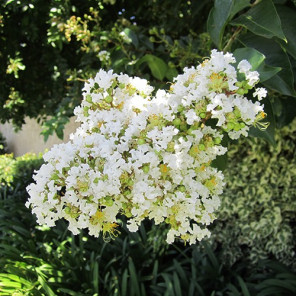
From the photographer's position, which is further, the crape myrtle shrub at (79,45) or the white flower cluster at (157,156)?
Answer: the crape myrtle shrub at (79,45)

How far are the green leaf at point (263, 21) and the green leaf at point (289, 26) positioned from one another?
0.29 feet

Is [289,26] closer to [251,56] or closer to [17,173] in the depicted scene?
[251,56]

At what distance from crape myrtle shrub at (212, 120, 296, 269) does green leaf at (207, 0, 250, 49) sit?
107cm

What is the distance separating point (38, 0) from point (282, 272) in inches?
71.3

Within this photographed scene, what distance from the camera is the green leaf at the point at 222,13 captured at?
0.82 m

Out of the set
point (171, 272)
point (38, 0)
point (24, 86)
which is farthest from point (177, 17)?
point (171, 272)

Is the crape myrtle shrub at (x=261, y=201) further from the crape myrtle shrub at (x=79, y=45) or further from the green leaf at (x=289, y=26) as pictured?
the green leaf at (x=289, y=26)

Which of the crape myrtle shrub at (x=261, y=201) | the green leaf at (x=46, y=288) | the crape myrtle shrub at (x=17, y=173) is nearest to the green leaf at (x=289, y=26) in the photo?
the crape myrtle shrub at (x=261, y=201)

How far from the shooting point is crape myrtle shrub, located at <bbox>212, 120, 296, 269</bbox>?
1937 millimetres

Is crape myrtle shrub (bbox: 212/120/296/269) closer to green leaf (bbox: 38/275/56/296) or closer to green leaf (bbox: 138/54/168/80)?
green leaf (bbox: 138/54/168/80)

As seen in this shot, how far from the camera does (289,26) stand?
97cm

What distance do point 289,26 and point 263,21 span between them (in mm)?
186

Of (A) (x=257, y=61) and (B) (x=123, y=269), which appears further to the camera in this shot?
(B) (x=123, y=269)

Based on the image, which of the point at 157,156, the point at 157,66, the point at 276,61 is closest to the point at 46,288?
the point at 157,66
